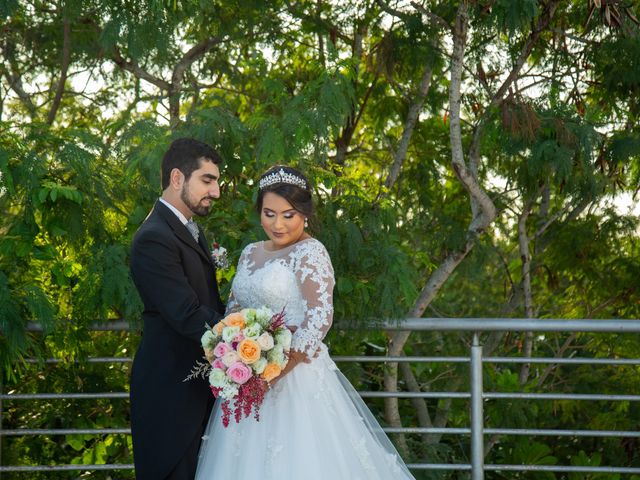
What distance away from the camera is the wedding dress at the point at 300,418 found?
11.7 ft

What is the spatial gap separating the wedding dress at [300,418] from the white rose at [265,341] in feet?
0.69

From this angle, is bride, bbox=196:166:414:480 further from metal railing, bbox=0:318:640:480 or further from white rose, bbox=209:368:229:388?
metal railing, bbox=0:318:640:480

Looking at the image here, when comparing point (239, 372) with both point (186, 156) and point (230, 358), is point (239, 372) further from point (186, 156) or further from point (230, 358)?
point (186, 156)

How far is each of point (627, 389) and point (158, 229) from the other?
4.35 m

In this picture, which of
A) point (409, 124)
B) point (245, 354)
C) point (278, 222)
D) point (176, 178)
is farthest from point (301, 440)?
point (409, 124)

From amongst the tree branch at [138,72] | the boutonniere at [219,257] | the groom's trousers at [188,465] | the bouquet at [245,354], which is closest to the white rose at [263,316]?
the bouquet at [245,354]

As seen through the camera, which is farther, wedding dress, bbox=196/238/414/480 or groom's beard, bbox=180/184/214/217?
groom's beard, bbox=180/184/214/217

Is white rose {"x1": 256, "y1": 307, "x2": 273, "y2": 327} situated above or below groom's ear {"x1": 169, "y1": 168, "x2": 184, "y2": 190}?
below

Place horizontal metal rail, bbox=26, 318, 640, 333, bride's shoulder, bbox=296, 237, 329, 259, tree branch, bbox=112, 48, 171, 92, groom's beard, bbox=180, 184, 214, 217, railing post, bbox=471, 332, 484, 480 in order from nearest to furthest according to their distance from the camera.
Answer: bride's shoulder, bbox=296, 237, 329, 259 → groom's beard, bbox=180, 184, 214, 217 → horizontal metal rail, bbox=26, 318, 640, 333 → railing post, bbox=471, 332, 484, 480 → tree branch, bbox=112, 48, 171, 92

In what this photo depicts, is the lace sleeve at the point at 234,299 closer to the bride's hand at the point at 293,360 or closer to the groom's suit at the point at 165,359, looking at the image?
the groom's suit at the point at 165,359

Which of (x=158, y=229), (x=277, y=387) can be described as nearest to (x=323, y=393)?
(x=277, y=387)

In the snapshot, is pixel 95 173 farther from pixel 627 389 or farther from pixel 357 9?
pixel 627 389

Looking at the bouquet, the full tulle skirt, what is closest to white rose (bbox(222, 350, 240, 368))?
the bouquet

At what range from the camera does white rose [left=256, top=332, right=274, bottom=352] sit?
129 inches
